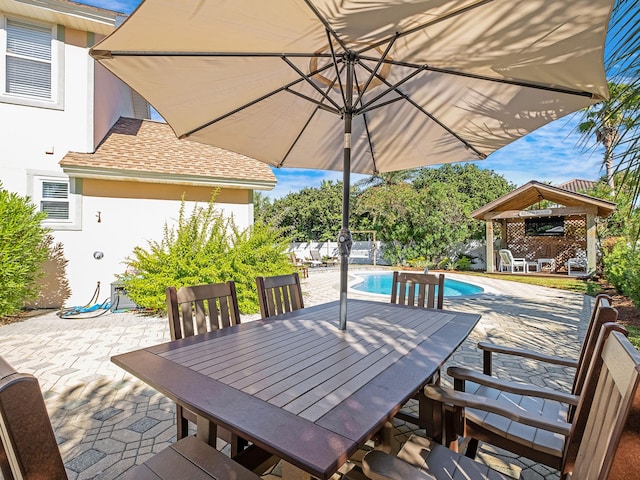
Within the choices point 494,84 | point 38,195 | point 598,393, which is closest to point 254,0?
point 494,84

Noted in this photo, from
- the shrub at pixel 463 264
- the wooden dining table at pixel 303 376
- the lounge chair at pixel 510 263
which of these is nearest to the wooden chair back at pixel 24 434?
the wooden dining table at pixel 303 376

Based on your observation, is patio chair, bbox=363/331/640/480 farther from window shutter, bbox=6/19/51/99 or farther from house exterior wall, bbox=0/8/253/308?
window shutter, bbox=6/19/51/99

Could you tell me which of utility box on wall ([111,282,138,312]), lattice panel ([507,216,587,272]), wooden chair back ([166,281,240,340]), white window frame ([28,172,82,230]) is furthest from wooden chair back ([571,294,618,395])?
lattice panel ([507,216,587,272])

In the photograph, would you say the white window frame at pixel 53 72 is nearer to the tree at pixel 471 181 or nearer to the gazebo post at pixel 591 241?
the gazebo post at pixel 591 241

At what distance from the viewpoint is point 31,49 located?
749 centimetres

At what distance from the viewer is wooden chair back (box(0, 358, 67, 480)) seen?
31.4 inches

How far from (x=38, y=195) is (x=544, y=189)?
17799mm

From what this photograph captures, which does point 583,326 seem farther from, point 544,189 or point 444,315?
point 544,189

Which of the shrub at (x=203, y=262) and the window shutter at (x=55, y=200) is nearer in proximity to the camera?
the shrub at (x=203, y=262)

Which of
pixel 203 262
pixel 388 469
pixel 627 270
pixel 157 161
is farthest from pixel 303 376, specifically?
pixel 627 270

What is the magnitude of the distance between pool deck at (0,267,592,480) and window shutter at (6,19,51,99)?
5.15 meters

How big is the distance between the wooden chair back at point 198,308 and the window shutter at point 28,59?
8.17 metres

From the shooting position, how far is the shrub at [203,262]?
267 inches

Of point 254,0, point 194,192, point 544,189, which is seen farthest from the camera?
point 544,189
